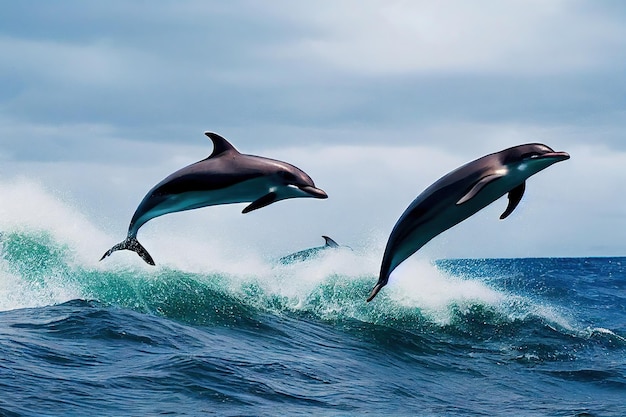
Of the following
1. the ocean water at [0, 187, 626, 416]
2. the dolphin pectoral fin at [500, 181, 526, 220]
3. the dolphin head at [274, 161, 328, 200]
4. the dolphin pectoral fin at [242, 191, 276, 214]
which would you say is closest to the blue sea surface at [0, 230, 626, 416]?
the ocean water at [0, 187, 626, 416]

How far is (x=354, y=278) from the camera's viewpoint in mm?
21984

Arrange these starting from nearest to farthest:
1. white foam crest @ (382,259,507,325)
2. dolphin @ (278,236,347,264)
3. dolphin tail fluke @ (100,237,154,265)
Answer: dolphin tail fluke @ (100,237,154,265)
white foam crest @ (382,259,507,325)
dolphin @ (278,236,347,264)

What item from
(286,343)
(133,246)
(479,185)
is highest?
(479,185)

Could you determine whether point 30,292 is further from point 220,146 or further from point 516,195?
point 516,195

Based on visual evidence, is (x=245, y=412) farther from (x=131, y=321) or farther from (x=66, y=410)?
(x=131, y=321)

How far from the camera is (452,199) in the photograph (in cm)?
616

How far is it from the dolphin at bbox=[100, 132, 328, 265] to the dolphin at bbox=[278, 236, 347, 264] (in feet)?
53.1

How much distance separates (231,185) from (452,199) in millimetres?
1752

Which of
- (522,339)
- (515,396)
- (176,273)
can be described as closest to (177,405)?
(515,396)

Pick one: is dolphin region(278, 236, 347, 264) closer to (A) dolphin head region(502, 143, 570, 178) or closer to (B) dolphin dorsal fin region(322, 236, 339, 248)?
(B) dolphin dorsal fin region(322, 236, 339, 248)

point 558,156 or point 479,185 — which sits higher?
point 558,156

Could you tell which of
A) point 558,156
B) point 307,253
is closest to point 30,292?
point 307,253

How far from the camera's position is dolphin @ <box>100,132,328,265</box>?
5.82 metres

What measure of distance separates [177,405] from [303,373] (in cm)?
299
